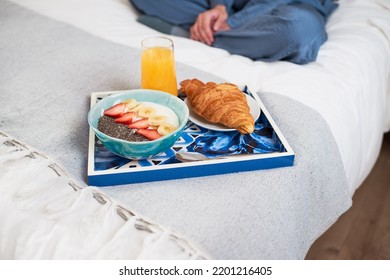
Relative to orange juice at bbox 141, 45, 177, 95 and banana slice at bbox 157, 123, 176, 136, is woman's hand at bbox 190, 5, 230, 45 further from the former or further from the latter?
banana slice at bbox 157, 123, 176, 136

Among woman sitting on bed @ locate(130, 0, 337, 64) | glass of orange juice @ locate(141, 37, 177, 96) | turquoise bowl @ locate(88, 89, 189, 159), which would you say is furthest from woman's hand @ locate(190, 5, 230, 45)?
turquoise bowl @ locate(88, 89, 189, 159)

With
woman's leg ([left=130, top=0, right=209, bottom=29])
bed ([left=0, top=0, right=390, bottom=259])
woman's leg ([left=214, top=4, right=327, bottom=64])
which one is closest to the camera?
bed ([left=0, top=0, right=390, bottom=259])

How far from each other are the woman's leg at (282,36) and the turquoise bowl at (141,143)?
0.46m

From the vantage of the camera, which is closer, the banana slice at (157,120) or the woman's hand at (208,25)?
the banana slice at (157,120)

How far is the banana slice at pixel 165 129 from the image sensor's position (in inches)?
25.5

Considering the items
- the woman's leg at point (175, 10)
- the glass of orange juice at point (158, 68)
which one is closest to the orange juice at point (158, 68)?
the glass of orange juice at point (158, 68)

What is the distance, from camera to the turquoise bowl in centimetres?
62

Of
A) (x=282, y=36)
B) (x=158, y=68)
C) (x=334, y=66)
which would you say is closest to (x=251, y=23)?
(x=282, y=36)

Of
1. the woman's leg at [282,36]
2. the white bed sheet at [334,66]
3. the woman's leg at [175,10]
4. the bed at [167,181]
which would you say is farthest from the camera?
the woman's leg at [175,10]

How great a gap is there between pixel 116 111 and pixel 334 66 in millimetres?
624

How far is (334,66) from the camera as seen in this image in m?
1.04

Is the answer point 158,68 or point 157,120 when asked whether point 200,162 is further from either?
point 158,68

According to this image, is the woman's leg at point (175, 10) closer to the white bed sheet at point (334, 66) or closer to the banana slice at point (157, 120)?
the white bed sheet at point (334, 66)

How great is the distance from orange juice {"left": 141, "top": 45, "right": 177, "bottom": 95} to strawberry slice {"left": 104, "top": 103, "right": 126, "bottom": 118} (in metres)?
0.14
